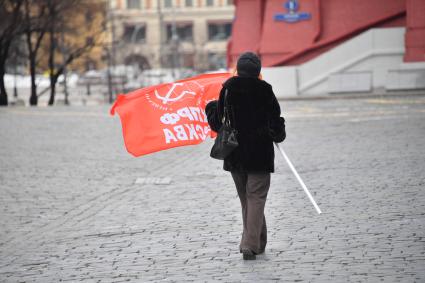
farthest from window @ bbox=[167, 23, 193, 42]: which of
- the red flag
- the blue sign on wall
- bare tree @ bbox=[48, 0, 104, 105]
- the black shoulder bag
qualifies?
the black shoulder bag

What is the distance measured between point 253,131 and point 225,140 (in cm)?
27

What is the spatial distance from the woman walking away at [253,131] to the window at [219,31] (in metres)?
109

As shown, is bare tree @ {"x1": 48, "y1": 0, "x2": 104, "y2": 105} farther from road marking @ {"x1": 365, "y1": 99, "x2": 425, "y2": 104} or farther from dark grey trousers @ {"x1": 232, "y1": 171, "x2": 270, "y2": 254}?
dark grey trousers @ {"x1": 232, "y1": 171, "x2": 270, "y2": 254}

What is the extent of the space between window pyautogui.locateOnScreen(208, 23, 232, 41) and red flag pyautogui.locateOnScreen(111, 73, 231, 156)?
10760cm

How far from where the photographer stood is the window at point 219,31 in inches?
4641

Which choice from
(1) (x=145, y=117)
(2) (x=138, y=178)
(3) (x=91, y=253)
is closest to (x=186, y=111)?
(1) (x=145, y=117)

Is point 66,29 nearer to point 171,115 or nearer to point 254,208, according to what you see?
point 171,115

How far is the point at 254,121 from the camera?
29.6ft

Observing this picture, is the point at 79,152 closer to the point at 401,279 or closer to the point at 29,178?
the point at 29,178

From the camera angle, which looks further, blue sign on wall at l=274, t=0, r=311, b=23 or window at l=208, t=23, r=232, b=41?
window at l=208, t=23, r=232, b=41

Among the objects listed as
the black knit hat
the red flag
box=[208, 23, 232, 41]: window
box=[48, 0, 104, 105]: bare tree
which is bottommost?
box=[208, 23, 232, 41]: window

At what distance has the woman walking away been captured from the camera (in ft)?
29.4

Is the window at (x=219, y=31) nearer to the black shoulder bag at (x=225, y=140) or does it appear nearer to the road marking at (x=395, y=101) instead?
the road marking at (x=395, y=101)

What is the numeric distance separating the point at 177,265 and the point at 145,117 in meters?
1.93
